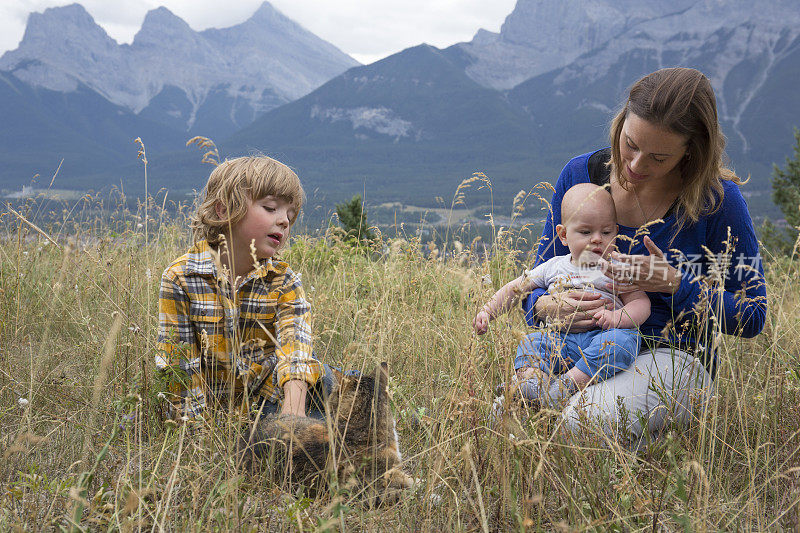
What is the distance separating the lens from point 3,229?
4.43m

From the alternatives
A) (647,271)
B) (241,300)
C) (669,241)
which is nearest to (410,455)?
(241,300)

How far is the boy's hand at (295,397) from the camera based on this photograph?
6.92ft

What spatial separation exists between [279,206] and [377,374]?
941 millimetres

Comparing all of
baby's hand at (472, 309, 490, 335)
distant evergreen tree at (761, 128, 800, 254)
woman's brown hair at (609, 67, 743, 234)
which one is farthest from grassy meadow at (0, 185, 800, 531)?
distant evergreen tree at (761, 128, 800, 254)

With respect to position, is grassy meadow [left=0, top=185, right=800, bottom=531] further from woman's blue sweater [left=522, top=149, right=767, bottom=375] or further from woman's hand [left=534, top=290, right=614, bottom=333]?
woman's hand [left=534, top=290, right=614, bottom=333]

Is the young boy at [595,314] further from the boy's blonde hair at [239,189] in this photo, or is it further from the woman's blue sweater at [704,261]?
the boy's blonde hair at [239,189]

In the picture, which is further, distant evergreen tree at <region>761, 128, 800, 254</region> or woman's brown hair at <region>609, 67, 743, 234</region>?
distant evergreen tree at <region>761, 128, 800, 254</region>

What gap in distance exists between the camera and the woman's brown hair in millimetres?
2311

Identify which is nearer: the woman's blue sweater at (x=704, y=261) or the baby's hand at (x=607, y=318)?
the baby's hand at (x=607, y=318)

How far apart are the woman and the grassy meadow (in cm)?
19

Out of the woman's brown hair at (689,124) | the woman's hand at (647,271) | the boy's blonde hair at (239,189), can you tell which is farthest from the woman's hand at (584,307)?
the boy's blonde hair at (239,189)

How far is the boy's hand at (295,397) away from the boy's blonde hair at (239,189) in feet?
2.33

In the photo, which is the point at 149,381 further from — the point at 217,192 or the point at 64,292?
the point at 64,292

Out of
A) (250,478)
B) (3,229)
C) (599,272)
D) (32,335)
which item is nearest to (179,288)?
(250,478)
